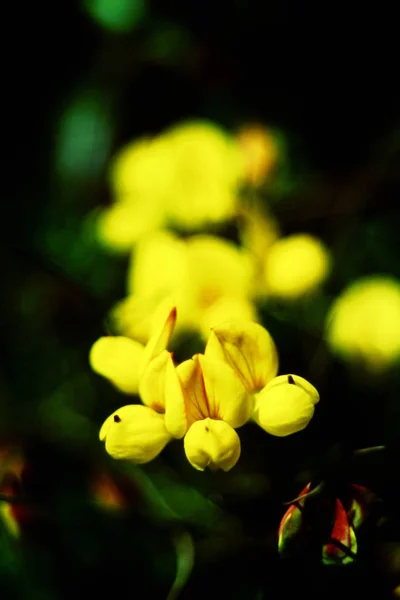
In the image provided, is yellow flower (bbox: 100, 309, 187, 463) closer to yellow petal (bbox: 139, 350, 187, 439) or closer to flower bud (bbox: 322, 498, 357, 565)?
yellow petal (bbox: 139, 350, 187, 439)

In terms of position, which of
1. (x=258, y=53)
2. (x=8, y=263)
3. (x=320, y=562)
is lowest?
(x=8, y=263)

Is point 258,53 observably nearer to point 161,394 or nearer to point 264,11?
point 264,11

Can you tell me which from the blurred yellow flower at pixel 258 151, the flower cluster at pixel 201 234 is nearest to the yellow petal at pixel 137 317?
the flower cluster at pixel 201 234

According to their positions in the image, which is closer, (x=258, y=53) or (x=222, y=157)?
(x=222, y=157)

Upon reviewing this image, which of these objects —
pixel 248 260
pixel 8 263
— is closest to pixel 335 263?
pixel 248 260

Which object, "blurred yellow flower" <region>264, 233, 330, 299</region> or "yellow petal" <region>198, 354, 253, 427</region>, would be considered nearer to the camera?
"yellow petal" <region>198, 354, 253, 427</region>

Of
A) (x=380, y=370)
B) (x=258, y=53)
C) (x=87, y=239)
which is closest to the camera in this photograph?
(x=380, y=370)

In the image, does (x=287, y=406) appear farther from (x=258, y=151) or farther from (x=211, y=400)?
(x=258, y=151)

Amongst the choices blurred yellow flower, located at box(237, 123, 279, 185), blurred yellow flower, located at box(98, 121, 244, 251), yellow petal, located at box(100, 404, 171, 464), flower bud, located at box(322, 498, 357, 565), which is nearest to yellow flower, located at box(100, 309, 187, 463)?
yellow petal, located at box(100, 404, 171, 464)
